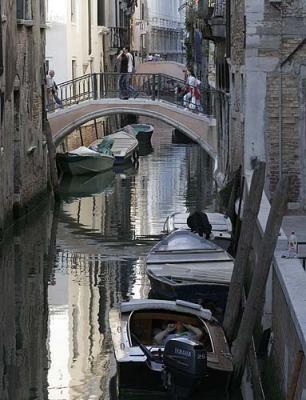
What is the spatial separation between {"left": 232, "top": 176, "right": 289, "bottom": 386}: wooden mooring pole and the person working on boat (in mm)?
533

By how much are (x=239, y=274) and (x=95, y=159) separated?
764 inches

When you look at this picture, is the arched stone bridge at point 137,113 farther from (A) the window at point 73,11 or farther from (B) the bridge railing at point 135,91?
(A) the window at point 73,11

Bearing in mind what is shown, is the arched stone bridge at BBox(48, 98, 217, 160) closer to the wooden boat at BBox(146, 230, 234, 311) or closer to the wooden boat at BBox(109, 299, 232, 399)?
the wooden boat at BBox(146, 230, 234, 311)

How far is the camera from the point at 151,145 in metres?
40.6

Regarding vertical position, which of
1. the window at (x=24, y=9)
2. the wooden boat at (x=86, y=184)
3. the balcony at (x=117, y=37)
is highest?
the window at (x=24, y=9)

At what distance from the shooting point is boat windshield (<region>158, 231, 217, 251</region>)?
15.1 m

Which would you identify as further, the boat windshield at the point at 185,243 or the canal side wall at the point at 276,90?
the canal side wall at the point at 276,90

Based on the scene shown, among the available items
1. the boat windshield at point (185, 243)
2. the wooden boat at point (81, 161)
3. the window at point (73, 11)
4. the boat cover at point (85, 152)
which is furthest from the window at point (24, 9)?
the window at point (73, 11)

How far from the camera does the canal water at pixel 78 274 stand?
11.5 m

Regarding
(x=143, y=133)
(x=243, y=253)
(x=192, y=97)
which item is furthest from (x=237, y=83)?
(x=143, y=133)

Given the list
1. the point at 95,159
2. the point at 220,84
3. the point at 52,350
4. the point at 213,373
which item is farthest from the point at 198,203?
the point at 213,373

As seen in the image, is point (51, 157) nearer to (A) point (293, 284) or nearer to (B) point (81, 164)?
(B) point (81, 164)

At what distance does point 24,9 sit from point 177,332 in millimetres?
13091

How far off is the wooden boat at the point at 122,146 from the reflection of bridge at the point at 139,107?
120 inches
